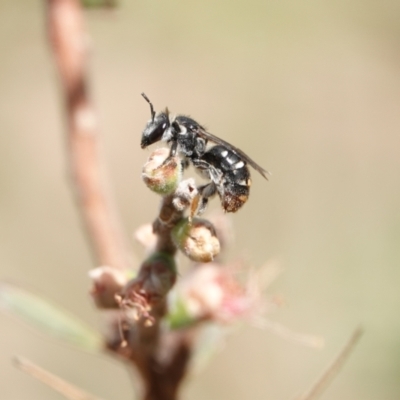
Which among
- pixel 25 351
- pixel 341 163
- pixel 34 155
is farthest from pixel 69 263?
pixel 341 163

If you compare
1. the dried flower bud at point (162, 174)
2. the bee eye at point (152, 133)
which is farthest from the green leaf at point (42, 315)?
the dried flower bud at point (162, 174)

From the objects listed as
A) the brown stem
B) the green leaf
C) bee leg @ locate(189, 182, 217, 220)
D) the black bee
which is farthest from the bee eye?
the green leaf

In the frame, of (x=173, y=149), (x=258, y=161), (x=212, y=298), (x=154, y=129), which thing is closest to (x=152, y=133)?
(x=154, y=129)

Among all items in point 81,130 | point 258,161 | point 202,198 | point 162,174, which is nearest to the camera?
point 162,174

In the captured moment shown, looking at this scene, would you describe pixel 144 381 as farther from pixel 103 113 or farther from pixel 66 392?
pixel 103 113

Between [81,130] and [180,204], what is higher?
[81,130]

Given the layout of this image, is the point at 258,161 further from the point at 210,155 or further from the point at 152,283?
the point at 152,283

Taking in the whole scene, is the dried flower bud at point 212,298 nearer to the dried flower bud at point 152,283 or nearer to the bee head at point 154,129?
the dried flower bud at point 152,283
